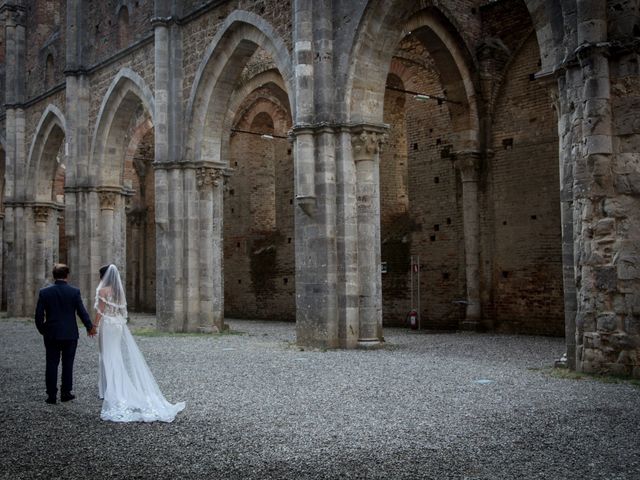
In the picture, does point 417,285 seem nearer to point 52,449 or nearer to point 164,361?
point 164,361

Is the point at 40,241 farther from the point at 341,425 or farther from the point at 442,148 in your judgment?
the point at 341,425

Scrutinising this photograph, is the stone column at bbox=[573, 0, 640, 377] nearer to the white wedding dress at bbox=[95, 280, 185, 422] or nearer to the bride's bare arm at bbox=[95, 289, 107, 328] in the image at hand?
the white wedding dress at bbox=[95, 280, 185, 422]

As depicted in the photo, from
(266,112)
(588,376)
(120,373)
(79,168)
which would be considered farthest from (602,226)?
(79,168)

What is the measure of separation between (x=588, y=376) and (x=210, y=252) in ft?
33.5

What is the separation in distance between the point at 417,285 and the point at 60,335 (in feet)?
38.6

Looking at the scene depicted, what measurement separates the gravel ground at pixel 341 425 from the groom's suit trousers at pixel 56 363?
255 millimetres

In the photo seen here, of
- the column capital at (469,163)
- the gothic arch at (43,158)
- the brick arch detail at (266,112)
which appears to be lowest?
the column capital at (469,163)

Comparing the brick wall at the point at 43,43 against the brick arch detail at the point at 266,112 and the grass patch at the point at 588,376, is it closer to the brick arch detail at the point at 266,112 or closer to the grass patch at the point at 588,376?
the brick arch detail at the point at 266,112

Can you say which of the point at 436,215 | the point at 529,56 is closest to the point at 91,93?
the point at 436,215

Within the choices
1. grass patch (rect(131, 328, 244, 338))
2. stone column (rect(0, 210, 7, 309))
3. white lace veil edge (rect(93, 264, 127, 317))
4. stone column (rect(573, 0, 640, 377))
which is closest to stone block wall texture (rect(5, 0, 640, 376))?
stone column (rect(573, 0, 640, 377))

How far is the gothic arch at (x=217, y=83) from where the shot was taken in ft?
51.1

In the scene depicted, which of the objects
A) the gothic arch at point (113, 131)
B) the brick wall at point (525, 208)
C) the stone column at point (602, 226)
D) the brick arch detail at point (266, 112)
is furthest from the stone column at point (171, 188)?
the stone column at point (602, 226)

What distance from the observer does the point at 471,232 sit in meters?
16.8

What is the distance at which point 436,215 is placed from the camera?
17750 millimetres
